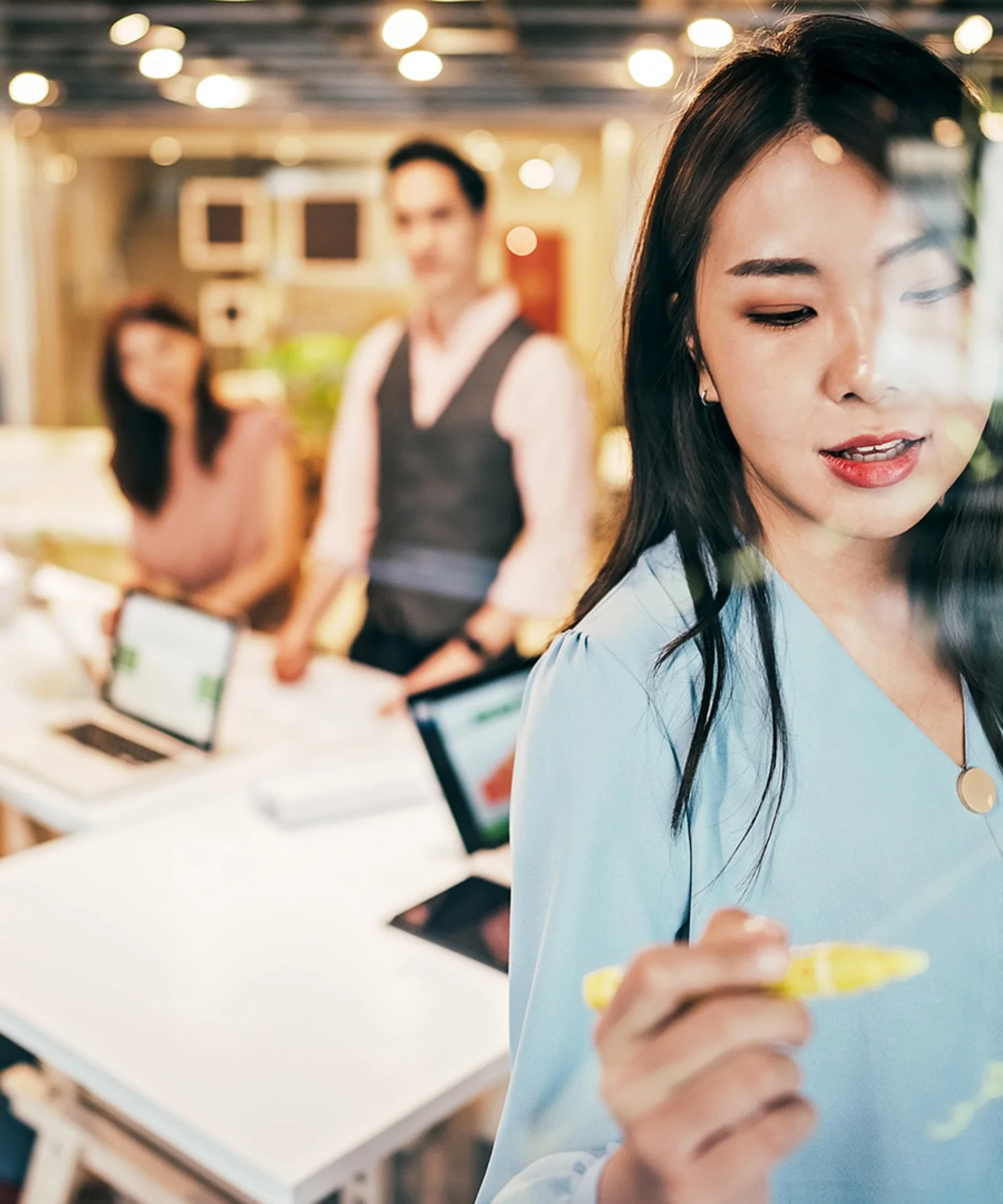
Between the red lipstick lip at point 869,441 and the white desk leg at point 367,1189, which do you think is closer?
the red lipstick lip at point 869,441

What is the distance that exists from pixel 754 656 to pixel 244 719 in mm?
1305

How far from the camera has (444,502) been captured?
1.96 meters

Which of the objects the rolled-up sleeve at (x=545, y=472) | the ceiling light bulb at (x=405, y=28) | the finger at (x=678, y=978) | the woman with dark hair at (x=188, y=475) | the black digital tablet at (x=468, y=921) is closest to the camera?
the finger at (x=678, y=978)

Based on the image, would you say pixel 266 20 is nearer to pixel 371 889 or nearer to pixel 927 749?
pixel 371 889

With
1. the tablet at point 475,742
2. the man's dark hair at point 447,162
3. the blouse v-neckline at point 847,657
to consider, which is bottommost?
the tablet at point 475,742

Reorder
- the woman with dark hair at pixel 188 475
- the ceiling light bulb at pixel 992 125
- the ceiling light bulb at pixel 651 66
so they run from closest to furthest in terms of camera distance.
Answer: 1. the ceiling light bulb at pixel 992 125
2. the woman with dark hair at pixel 188 475
3. the ceiling light bulb at pixel 651 66

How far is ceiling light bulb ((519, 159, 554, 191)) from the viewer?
5.55 meters

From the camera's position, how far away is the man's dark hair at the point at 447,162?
1.88 m

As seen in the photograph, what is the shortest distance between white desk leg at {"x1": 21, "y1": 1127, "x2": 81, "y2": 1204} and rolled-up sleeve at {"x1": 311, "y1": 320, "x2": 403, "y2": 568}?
1.01m

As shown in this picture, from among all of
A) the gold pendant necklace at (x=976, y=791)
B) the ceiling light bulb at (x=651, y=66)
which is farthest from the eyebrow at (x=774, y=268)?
the ceiling light bulb at (x=651, y=66)

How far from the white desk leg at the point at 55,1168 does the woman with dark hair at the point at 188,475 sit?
43.1 inches

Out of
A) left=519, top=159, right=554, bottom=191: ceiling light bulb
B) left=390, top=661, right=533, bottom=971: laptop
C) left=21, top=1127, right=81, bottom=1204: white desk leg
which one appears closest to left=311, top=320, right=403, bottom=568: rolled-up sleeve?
left=390, top=661, right=533, bottom=971: laptop

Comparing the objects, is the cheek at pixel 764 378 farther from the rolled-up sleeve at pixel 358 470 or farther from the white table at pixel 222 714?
the rolled-up sleeve at pixel 358 470

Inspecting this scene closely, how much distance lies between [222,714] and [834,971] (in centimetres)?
152
